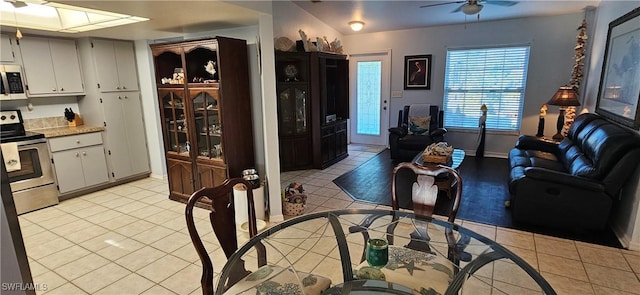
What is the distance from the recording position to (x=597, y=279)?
7.46 ft

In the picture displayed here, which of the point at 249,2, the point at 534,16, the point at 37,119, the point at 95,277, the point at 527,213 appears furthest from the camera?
the point at 534,16

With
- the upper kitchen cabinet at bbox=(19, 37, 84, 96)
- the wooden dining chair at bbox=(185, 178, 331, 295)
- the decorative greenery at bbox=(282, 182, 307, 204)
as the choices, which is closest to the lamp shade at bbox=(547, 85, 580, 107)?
the decorative greenery at bbox=(282, 182, 307, 204)

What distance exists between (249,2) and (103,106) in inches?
116

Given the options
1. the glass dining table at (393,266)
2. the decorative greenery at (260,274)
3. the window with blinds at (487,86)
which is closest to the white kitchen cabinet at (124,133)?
the glass dining table at (393,266)

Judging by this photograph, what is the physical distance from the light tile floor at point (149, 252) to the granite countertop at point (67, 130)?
0.90 meters

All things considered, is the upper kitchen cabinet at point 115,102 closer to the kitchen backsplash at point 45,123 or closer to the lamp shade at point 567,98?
the kitchen backsplash at point 45,123

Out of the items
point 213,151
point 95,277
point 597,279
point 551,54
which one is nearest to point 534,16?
point 551,54

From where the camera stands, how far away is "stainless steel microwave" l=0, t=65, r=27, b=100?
357 centimetres

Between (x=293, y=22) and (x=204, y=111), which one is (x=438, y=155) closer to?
(x=204, y=111)

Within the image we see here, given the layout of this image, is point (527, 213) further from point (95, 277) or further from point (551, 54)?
point (95, 277)

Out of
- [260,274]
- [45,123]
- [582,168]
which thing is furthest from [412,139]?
[45,123]

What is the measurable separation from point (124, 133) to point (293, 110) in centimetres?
253

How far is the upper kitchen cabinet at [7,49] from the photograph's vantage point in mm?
3578

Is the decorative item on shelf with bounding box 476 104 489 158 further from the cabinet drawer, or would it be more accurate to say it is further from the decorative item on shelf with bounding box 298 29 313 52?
the cabinet drawer
